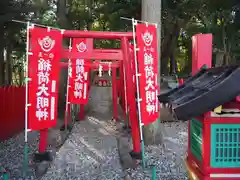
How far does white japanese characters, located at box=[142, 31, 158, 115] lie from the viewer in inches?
295

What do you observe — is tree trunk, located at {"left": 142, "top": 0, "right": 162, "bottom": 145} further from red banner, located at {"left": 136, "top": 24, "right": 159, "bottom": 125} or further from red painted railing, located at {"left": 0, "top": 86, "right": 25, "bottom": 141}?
red painted railing, located at {"left": 0, "top": 86, "right": 25, "bottom": 141}

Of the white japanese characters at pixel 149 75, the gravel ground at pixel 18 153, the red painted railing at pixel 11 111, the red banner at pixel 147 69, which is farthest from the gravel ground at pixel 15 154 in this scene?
the white japanese characters at pixel 149 75

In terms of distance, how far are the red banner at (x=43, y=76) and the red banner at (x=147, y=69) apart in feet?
6.07

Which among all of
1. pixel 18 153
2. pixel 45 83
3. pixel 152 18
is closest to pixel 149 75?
pixel 152 18

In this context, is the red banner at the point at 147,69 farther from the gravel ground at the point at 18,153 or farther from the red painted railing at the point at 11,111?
the red painted railing at the point at 11,111

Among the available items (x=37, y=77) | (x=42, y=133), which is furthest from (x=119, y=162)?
(x=37, y=77)

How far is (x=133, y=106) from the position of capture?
25.6ft

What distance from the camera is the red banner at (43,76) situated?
697 cm

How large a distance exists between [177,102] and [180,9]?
1098 centimetres

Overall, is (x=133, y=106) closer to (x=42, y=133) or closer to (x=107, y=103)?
(x=42, y=133)

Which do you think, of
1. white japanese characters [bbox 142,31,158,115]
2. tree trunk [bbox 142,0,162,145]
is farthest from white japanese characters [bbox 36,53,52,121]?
tree trunk [bbox 142,0,162,145]

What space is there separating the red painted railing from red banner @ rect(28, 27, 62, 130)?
3391 millimetres

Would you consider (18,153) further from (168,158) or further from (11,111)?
(168,158)

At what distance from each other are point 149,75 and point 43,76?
2382 mm
